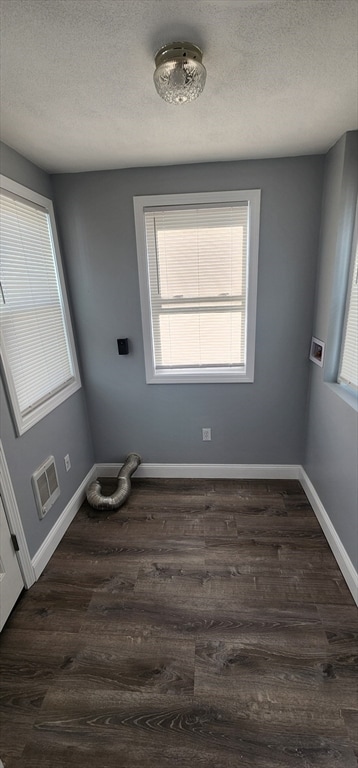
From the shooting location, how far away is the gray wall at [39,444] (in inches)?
67.7

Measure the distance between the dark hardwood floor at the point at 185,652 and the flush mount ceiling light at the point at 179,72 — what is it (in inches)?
93.1

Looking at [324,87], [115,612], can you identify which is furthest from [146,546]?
[324,87]

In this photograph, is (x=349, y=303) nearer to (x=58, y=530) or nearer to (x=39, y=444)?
(x=39, y=444)

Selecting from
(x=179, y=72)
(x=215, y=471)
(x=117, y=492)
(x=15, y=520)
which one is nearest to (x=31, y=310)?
(x=15, y=520)

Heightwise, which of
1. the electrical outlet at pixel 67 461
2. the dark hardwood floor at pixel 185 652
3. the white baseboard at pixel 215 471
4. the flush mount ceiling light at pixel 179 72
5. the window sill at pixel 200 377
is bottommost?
the dark hardwood floor at pixel 185 652

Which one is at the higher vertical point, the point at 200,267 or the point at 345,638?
the point at 200,267

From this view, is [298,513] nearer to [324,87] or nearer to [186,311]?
[186,311]

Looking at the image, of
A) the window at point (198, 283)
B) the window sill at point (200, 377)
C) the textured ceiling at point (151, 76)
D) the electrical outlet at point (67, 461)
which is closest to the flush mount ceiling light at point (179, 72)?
the textured ceiling at point (151, 76)

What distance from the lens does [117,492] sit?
8.25 ft

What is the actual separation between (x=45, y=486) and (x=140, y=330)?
131 cm

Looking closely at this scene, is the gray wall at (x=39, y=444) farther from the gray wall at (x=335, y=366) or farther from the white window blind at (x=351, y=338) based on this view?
the white window blind at (x=351, y=338)

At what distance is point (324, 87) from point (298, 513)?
247cm

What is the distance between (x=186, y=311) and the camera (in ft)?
7.98

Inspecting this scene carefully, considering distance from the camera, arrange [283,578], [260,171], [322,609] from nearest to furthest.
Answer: [322,609] < [283,578] < [260,171]
